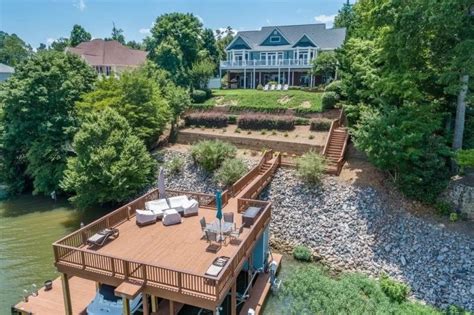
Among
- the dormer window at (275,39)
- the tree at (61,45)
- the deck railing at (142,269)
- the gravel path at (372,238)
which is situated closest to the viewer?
the deck railing at (142,269)

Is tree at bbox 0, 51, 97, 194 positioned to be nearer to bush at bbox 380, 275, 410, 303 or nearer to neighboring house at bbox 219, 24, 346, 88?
bush at bbox 380, 275, 410, 303

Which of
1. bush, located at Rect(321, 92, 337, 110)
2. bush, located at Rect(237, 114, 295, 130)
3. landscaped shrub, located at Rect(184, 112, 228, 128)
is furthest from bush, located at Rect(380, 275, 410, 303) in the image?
landscaped shrub, located at Rect(184, 112, 228, 128)

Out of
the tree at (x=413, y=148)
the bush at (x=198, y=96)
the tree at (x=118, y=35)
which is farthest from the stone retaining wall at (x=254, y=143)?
the tree at (x=118, y=35)

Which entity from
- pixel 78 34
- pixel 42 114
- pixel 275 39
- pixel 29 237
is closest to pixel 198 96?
pixel 275 39

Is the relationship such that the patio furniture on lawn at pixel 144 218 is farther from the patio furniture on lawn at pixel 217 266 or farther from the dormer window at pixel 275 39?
the dormer window at pixel 275 39

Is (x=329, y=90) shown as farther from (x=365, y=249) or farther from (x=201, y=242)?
(x=201, y=242)

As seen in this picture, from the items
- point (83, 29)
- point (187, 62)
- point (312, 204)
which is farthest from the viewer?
point (83, 29)

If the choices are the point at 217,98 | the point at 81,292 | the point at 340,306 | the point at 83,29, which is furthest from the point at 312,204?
the point at 83,29
